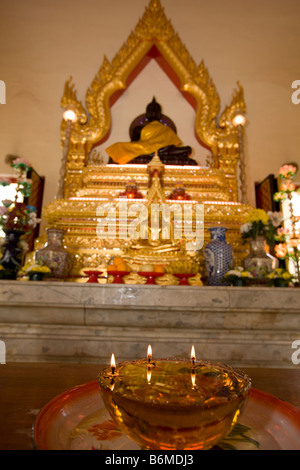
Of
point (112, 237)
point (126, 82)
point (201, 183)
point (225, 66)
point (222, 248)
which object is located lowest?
point (222, 248)

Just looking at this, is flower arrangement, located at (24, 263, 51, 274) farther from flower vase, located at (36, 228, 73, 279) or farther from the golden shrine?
the golden shrine

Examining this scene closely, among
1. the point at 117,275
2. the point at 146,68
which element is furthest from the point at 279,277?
the point at 146,68

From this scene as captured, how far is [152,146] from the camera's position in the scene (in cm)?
329

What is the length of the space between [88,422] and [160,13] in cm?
478

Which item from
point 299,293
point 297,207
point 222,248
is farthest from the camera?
point 297,207

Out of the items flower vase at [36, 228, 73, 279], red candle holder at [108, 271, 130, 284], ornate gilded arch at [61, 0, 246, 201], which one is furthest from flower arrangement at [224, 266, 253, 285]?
ornate gilded arch at [61, 0, 246, 201]

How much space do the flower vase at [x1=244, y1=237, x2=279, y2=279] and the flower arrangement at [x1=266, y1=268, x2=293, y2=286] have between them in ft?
0.20

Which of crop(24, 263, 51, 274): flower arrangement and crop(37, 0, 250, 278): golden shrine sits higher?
crop(37, 0, 250, 278): golden shrine

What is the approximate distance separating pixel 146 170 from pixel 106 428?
8.99 feet

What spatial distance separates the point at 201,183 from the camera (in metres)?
2.90

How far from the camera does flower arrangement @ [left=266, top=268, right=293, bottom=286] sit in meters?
1.54

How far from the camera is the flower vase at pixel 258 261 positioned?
1665mm
